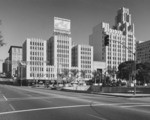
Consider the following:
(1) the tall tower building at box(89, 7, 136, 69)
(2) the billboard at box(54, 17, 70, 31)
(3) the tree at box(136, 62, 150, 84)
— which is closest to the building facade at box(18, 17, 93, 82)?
(2) the billboard at box(54, 17, 70, 31)

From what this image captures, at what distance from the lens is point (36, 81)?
478 ft

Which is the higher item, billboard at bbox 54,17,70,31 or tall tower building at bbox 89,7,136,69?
billboard at bbox 54,17,70,31

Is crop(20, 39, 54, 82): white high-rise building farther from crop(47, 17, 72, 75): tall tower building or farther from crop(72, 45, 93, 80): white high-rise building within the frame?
crop(72, 45, 93, 80): white high-rise building

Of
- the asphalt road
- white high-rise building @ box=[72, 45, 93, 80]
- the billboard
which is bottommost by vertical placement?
the asphalt road

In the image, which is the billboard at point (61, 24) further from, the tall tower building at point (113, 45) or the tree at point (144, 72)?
the tree at point (144, 72)

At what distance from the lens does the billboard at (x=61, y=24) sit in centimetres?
16275

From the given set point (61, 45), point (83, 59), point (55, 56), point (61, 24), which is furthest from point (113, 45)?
point (55, 56)

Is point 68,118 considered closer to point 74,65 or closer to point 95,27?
point 74,65

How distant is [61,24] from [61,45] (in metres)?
15.5

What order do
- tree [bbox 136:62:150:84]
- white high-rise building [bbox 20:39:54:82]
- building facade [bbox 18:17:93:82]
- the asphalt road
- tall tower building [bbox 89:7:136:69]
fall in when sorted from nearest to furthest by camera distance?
the asphalt road < tree [bbox 136:62:150:84] < white high-rise building [bbox 20:39:54:82] < building facade [bbox 18:17:93:82] < tall tower building [bbox 89:7:136:69]

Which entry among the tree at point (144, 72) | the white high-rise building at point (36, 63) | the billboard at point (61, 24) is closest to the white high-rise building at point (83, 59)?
the billboard at point (61, 24)

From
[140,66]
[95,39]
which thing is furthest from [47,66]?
[140,66]

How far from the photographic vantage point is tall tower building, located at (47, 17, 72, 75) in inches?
6427

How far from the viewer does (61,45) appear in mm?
166250
